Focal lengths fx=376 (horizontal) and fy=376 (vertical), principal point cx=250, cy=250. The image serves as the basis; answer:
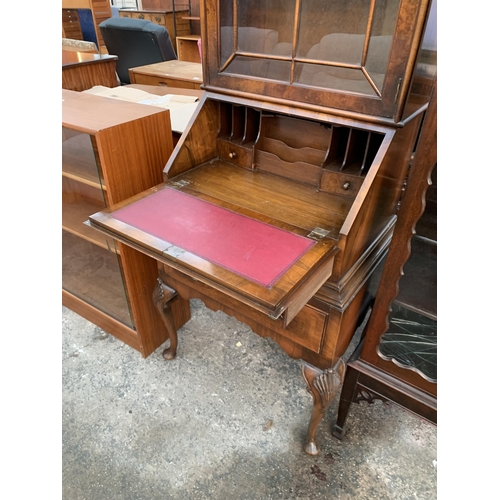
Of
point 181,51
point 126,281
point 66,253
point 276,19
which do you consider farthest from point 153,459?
point 181,51

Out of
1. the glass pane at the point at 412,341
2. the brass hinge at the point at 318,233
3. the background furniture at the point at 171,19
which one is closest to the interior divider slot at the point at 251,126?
the brass hinge at the point at 318,233

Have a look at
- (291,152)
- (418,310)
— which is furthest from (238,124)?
(418,310)

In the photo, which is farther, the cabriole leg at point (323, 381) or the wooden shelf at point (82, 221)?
the wooden shelf at point (82, 221)

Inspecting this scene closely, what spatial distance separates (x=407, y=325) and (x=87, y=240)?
1531 mm

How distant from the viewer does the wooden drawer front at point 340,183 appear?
1174mm

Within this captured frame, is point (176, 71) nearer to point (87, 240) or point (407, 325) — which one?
point (87, 240)

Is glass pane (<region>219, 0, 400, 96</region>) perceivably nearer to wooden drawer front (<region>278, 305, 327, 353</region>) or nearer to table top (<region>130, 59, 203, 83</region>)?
wooden drawer front (<region>278, 305, 327, 353</region>)

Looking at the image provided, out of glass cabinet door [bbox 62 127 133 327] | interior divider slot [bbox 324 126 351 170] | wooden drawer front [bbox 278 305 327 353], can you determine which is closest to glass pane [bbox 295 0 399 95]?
interior divider slot [bbox 324 126 351 170]

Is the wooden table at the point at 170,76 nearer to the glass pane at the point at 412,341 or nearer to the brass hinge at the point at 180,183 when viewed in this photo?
the brass hinge at the point at 180,183

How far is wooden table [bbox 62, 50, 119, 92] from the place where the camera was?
2.09 m

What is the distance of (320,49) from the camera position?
104cm

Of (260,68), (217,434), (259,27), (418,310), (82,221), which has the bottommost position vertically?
(217,434)

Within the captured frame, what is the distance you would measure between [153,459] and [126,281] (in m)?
0.72

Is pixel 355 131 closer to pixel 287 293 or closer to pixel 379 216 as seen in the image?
pixel 379 216
